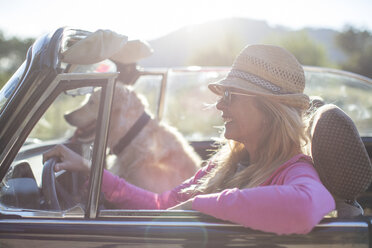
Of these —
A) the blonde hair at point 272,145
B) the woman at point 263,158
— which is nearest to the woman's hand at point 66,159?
the woman at point 263,158

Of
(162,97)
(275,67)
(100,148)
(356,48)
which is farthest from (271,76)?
(356,48)

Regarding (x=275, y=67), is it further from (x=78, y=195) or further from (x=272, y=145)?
(x=78, y=195)

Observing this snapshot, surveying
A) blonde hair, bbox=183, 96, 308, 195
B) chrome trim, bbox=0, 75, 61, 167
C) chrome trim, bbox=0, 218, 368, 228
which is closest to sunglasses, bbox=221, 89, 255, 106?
blonde hair, bbox=183, 96, 308, 195

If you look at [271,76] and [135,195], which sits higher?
[271,76]

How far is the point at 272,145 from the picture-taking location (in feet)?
5.85

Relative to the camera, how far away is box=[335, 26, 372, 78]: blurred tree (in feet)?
154

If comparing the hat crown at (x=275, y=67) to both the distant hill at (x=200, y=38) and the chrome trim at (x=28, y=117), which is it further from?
the distant hill at (x=200, y=38)

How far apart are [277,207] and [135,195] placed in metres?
1.15

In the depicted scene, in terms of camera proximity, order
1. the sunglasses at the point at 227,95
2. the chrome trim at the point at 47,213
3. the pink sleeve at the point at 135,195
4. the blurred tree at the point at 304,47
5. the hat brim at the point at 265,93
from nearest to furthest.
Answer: the chrome trim at the point at 47,213, the hat brim at the point at 265,93, the sunglasses at the point at 227,95, the pink sleeve at the point at 135,195, the blurred tree at the point at 304,47

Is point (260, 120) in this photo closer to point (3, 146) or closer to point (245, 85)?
point (245, 85)

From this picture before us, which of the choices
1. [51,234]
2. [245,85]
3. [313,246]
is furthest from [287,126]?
[51,234]

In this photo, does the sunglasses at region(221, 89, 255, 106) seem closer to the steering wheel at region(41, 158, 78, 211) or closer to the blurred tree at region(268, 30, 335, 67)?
the steering wheel at region(41, 158, 78, 211)

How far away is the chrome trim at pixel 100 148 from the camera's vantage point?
1.57 m

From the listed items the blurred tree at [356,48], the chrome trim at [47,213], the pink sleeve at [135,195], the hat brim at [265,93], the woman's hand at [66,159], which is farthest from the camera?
the blurred tree at [356,48]
